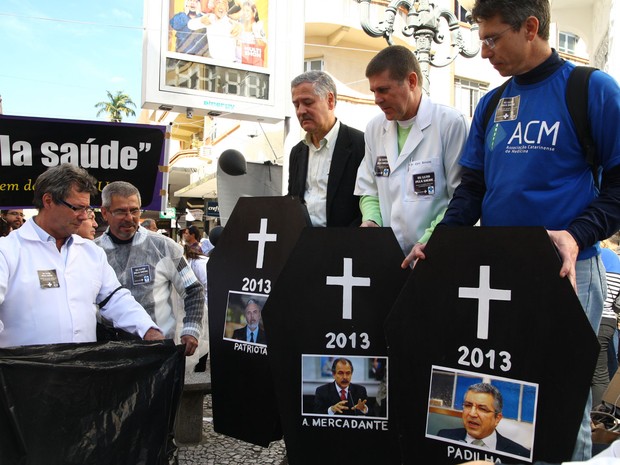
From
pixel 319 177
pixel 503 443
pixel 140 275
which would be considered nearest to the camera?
pixel 503 443

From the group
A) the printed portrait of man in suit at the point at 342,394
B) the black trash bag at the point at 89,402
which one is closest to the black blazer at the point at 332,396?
the printed portrait of man in suit at the point at 342,394

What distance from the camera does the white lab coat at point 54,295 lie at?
252cm

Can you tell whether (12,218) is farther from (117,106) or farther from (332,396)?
(117,106)

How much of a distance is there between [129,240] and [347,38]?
16.6 metres

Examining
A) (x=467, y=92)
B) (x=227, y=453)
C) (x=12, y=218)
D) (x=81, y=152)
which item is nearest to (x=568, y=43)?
(x=467, y=92)

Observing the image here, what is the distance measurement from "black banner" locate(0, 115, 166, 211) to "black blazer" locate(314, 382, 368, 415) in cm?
357

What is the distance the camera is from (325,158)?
2891mm

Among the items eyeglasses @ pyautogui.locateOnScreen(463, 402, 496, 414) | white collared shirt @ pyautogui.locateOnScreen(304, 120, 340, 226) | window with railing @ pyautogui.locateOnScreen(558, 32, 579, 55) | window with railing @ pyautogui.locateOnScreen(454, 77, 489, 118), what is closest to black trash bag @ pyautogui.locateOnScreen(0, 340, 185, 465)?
white collared shirt @ pyautogui.locateOnScreen(304, 120, 340, 226)

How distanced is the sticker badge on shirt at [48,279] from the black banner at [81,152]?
2462mm

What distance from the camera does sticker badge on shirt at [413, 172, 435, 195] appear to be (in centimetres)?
234

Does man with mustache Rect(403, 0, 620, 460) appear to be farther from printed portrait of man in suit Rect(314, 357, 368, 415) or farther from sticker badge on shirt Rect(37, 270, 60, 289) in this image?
sticker badge on shirt Rect(37, 270, 60, 289)

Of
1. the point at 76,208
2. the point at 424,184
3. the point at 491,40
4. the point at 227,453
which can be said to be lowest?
the point at 227,453

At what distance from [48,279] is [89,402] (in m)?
0.65

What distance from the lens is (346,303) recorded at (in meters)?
2.01
